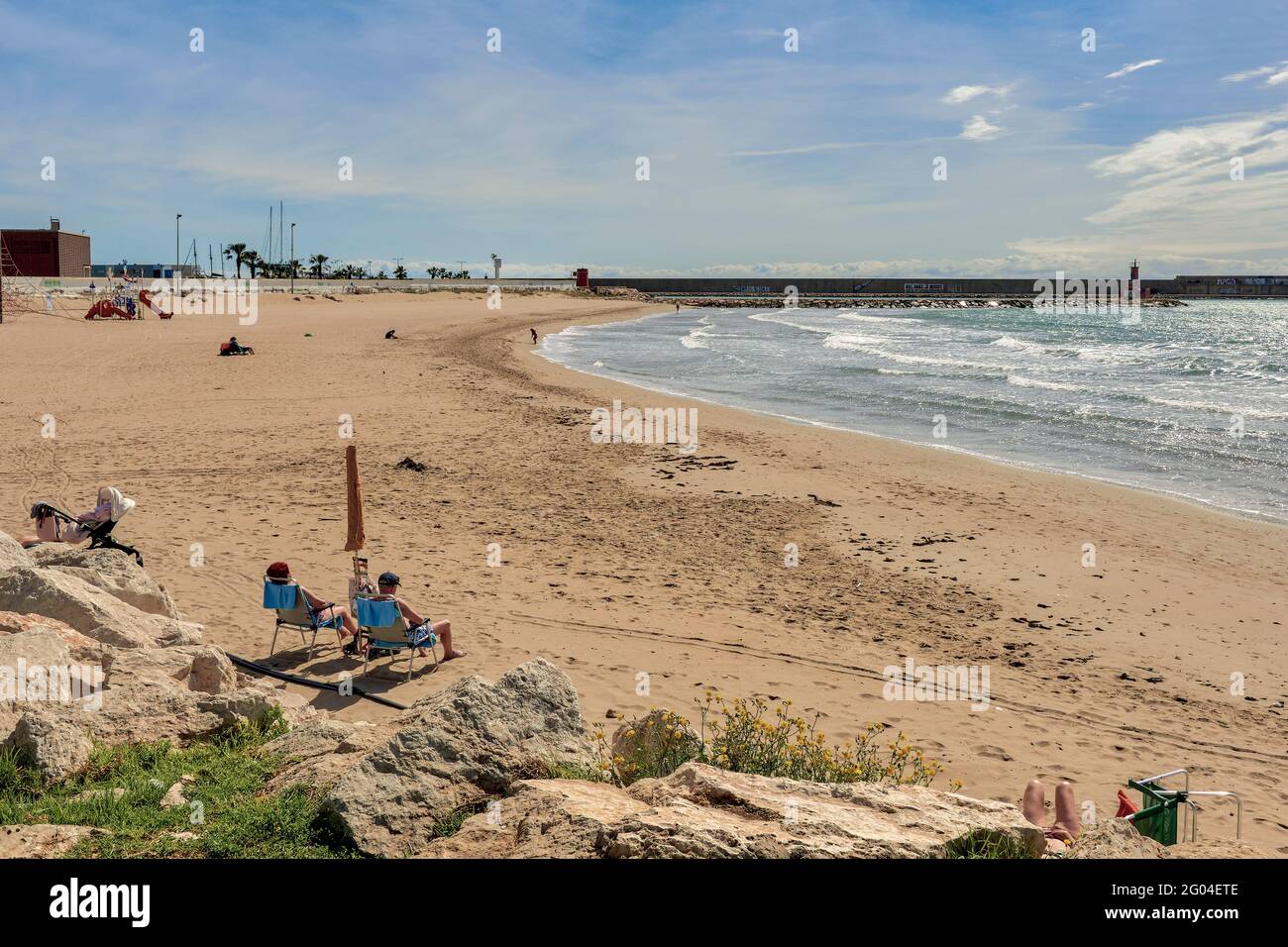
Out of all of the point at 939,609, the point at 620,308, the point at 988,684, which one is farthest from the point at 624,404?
the point at 620,308

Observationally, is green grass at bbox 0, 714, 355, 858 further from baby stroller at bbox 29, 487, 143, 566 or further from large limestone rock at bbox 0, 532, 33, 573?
baby stroller at bbox 29, 487, 143, 566

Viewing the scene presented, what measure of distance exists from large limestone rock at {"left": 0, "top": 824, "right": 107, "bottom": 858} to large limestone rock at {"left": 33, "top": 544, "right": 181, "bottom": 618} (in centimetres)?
413

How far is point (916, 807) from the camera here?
4.23m

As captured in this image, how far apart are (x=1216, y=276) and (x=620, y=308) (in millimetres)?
141776

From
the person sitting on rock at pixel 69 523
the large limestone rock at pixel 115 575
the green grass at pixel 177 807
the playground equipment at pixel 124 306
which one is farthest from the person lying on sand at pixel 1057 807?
the playground equipment at pixel 124 306

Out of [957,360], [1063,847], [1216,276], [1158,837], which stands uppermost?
[1216,276]

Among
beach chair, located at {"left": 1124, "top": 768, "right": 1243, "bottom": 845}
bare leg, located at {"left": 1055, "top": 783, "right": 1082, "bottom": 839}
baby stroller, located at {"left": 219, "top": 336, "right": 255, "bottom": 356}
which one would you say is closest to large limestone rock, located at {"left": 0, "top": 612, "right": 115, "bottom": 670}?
bare leg, located at {"left": 1055, "top": 783, "right": 1082, "bottom": 839}

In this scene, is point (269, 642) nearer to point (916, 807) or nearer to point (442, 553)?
point (442, 553)

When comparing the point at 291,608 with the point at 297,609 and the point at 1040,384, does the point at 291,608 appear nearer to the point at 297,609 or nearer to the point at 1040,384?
the point at 297,609

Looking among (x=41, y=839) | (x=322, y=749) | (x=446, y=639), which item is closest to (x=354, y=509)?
(x=446, y=639)

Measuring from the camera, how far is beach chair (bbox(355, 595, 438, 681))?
8.06 meters

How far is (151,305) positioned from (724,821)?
4894 centimetres

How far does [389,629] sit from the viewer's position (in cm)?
816
